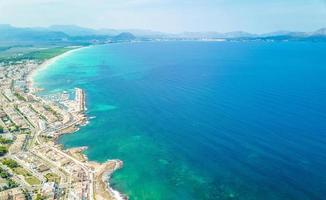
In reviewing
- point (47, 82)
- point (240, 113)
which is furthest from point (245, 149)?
point (47, 82)

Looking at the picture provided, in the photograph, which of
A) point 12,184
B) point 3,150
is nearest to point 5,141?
point 3,150

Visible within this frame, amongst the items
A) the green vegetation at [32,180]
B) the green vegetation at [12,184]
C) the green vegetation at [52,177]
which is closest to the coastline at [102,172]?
the green vegetation at [52,177]

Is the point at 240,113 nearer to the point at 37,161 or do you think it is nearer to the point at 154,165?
the point at 154,165

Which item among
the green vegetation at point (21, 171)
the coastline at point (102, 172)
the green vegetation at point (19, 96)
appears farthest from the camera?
the green vegetation at point (19, 96)

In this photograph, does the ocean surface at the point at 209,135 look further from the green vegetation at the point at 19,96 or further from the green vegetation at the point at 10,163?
the green vegetation at the point at 10,163

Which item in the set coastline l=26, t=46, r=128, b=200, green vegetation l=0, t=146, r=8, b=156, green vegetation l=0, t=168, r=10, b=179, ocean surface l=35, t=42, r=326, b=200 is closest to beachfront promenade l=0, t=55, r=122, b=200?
coastline l=26, t=46, r=128, b=200

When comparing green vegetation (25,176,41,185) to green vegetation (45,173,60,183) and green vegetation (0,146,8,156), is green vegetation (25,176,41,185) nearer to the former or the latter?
green vegetation (45,173,60,183)
